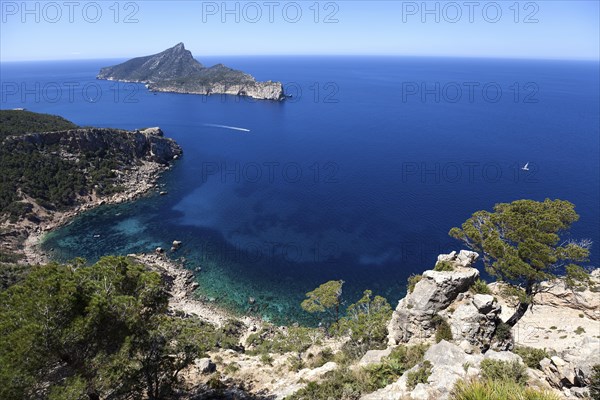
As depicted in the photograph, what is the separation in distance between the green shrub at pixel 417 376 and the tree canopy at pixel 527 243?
11299 mm

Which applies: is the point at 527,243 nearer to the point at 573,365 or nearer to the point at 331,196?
the point at 573,365

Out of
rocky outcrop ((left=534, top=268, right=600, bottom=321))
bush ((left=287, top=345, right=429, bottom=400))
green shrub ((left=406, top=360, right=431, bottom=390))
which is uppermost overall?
green shrub ((left=406, top=360, right=431, bottom=390))

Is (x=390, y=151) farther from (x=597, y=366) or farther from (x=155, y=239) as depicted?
(x=597, y=366)

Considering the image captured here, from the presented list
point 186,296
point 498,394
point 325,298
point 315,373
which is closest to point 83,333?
point 315,373

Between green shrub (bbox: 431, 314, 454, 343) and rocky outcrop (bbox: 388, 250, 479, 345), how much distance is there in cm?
51

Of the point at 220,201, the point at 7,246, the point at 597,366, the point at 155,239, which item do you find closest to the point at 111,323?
the point at 597,366

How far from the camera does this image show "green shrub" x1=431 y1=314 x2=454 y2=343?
22472 millimetres

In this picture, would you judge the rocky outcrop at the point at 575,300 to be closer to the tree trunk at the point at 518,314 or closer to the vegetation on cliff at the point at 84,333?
the tree trunk at the point at 518,314

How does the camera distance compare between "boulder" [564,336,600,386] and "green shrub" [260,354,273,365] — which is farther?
Result: "green shrub" [260,354,273,365]

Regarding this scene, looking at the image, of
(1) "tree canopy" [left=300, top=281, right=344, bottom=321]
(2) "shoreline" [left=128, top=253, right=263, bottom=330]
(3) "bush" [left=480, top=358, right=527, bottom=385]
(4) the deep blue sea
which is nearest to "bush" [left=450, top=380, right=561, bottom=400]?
(3) "bush" [left=480, top=358, right=527, bottom=385]

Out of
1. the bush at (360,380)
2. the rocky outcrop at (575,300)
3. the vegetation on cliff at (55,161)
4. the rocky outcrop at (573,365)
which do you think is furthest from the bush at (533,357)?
the vegetation on cliff at (55,161)

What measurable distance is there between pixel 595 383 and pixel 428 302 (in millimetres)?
11457

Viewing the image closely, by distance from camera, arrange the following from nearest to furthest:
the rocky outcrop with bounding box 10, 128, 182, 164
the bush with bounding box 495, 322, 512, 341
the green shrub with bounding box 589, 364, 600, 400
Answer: the green shrub with bounding box 589, 364, 600, 400 < the bush with bounding box 495, 322, 512, 341 < the rocky outcrop with bounding box 10, 128, 182, 164

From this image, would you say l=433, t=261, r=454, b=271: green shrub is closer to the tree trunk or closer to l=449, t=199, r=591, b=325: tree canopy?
l=449, t=199, r=591, b=325: tree canopy
